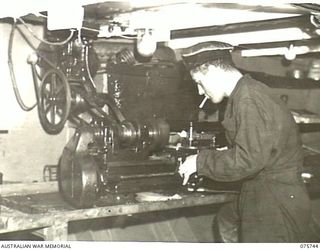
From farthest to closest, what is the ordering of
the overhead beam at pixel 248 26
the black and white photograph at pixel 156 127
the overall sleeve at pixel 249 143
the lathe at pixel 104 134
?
the overhead beam at pixel 248 26 → the lathe at pixel 104 134 → the black and white photograph at pixel 156 127 → the overall sleeve at pixel 249 143

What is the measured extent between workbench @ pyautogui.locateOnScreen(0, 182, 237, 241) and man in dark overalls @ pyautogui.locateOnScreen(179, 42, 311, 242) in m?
0.41

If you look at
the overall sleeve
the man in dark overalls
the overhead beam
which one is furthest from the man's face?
the overhead beam

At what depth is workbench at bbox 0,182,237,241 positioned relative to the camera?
225 cm

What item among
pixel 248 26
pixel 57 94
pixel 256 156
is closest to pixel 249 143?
pixel 256 156

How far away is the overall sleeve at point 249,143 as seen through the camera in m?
2.12

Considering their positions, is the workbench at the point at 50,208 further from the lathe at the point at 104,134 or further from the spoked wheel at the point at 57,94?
the spoked wheel at the point at 57,94

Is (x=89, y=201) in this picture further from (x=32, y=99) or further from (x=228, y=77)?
(x=32, y=99)

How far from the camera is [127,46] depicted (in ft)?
12.9

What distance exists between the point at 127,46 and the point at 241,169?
2073mm

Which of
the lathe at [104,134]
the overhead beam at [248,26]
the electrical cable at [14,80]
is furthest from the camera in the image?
the electrical cable at [14,80]

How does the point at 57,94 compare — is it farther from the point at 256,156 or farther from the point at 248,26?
the point at 256,156

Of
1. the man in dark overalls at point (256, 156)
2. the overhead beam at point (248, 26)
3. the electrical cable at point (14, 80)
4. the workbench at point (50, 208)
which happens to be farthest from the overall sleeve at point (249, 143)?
the electrical cable at point (14, 80)

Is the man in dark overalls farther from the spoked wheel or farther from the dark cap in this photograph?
the spoked wheel

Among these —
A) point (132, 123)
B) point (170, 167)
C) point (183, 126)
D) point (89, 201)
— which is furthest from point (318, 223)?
point (89, 201)
